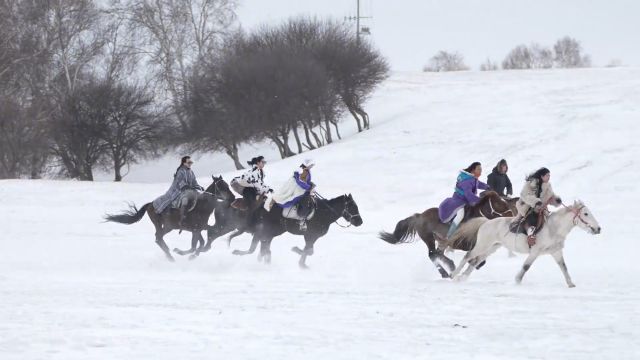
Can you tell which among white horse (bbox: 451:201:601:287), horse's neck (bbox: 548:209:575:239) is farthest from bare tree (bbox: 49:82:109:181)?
horse's neck (bbox: 548:209:575:239)

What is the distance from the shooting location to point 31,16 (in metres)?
49.4

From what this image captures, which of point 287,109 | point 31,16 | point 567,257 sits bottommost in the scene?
point 567,257

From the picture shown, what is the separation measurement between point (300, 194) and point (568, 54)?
338ft

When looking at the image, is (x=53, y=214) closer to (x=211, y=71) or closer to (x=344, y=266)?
(x=344, y=266)

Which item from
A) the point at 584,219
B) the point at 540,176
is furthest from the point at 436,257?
the point at 584,219

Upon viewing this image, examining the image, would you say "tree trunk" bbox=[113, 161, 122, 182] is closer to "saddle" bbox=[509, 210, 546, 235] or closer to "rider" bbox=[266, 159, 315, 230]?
"rider" bbox=[266, 159, 315, 230]

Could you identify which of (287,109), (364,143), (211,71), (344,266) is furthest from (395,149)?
(344,266)

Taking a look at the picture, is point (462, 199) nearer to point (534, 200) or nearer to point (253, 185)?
point (534, 200)

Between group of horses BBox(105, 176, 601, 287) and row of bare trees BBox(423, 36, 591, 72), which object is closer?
group of horses BBox(105, 176, 601, 287)

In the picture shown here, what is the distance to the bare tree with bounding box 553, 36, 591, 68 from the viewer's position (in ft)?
375

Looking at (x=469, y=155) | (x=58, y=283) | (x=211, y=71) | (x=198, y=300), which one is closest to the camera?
(x=198, y=300)

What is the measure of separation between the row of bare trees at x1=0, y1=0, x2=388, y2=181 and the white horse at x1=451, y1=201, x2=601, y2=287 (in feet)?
116

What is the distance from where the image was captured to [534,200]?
14789 millimetres

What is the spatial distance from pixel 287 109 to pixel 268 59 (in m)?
2.96
